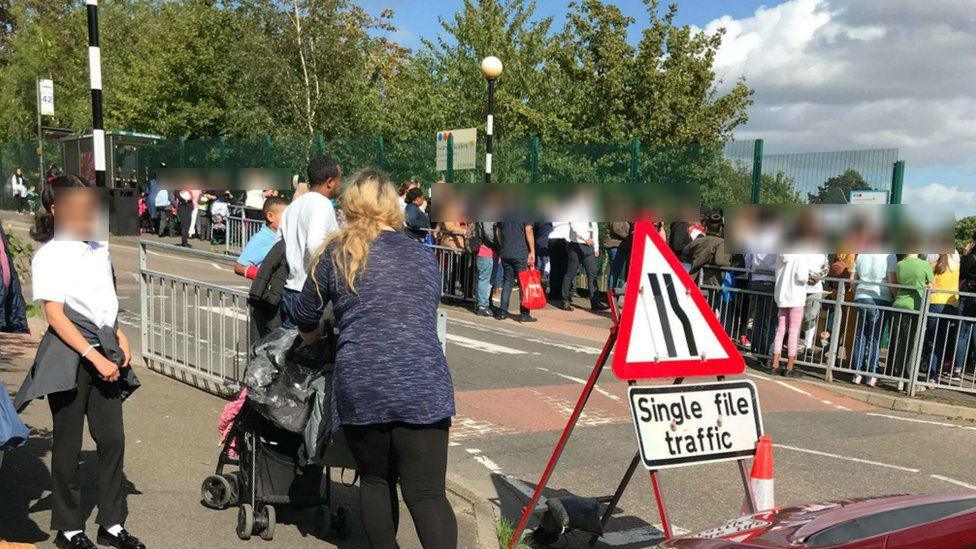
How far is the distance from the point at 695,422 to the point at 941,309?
26.3 feet

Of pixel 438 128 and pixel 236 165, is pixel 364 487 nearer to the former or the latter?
pixel 236 165

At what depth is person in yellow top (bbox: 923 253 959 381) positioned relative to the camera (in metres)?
10.2

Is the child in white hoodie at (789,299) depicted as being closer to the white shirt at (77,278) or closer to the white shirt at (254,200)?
the white shirt at (77,278)

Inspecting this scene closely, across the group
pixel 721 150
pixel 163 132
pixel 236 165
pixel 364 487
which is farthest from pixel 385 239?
pixel 163 132

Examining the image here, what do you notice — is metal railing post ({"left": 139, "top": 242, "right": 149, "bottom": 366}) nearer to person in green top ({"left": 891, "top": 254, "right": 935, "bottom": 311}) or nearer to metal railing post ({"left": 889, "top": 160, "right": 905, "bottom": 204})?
person in green top ({"left": 891, "top": 254, "right": 935, "bottom": 311})

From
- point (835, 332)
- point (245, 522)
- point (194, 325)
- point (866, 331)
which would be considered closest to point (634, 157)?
point (835, 332)

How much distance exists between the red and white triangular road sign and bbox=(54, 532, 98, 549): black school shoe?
107 inches

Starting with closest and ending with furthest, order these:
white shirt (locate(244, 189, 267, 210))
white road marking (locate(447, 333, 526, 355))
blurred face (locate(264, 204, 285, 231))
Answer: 1. blurred face (locate(264, 204, 285, 231))
2. white road marking (locate(447, 333, 526, 355))
3. white shirt (locate(244, 189, 267, 210))

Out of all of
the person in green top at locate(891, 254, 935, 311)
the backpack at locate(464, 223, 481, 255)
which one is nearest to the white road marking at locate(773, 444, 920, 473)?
the person in green top at locate(891, 254, 935, 311)

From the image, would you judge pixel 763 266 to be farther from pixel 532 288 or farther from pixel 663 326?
pixel 663 326

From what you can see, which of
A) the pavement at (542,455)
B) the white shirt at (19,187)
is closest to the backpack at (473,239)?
the pavement at (542,455)

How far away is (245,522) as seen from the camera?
4.67m

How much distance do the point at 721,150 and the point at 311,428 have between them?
12.8 metres

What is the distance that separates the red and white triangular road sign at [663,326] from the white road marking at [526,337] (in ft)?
23.4
